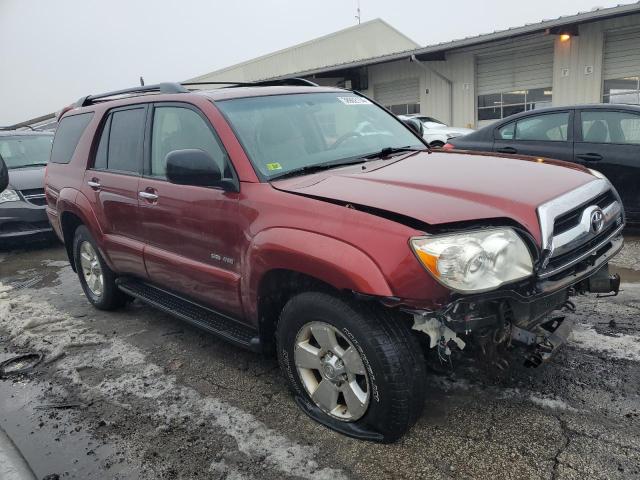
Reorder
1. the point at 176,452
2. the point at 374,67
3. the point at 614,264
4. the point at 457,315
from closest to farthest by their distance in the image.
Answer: the point at 457,315
the point at 176,452
the point at 614,264
the point at 374,67

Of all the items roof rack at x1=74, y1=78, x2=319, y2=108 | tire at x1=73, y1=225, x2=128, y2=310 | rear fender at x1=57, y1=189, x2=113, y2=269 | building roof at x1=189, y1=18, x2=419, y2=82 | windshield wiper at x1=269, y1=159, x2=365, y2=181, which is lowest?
tire at x1=73, y1=225, x2=128, y2=310

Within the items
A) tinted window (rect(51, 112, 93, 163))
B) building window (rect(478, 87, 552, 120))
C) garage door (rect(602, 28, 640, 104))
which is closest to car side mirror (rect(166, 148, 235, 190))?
tinted window (rect(51, 112, 93, 163))

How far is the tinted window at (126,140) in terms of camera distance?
157 inches

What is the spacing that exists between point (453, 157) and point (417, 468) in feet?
5.92

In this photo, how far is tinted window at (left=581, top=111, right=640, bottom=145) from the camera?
5.85 m

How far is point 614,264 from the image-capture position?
5273 millimetres

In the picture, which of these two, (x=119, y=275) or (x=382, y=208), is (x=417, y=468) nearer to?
(x=382, y=208)

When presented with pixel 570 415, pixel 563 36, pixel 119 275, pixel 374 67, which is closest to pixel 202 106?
pixel 119 275

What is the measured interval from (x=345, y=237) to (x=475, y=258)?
22.7 inches

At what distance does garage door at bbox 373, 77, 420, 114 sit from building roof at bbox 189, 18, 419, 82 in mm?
8571

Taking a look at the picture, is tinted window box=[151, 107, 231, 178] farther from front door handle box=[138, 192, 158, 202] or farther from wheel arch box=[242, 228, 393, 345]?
wheel arch box=[242, 228, 393, 345]

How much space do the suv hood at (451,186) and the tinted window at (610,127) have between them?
130 inches

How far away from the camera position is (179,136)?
3619mm

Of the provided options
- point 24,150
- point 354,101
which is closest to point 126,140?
point 354,101
